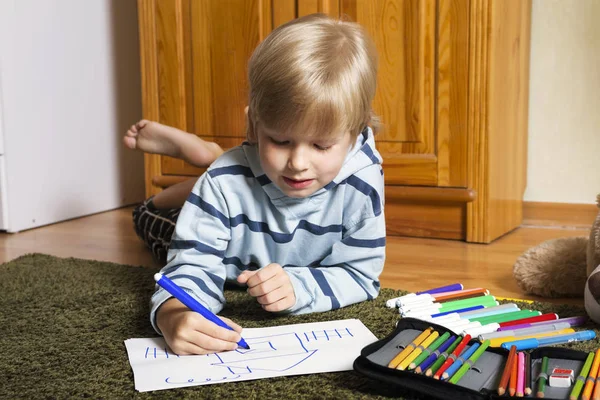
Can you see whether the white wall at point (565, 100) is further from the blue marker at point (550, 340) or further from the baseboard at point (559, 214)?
the blue marker at point (550, 340)

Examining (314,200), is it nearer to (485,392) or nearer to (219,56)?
(485,392)

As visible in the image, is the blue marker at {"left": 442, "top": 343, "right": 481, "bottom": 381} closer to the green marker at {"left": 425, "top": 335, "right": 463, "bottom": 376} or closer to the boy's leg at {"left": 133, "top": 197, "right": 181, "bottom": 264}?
the green marker at {"left": 425, "top": 335, "right": 463, "bottom": 376}

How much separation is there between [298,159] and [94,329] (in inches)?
13.8

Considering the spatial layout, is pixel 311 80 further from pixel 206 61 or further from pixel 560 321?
pixel 206 61

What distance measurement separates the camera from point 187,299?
81 centimetres

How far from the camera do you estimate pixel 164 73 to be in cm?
184

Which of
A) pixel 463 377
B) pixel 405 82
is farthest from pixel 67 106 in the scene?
pixel 463 377

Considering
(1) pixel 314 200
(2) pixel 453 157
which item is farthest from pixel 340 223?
(2) pixel 453 157

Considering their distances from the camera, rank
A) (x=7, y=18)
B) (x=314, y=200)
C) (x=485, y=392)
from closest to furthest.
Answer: (x=485, y=392) → (x=314, y=200) → (x=7, y=18)

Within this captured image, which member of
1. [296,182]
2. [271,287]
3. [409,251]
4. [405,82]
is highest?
[405,82]

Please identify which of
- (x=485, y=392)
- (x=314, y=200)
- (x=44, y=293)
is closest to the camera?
(x=485, y=392)

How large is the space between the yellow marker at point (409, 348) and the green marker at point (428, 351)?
0.01m

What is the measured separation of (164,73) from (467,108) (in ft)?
2.53

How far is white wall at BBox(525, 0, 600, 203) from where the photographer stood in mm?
1683
